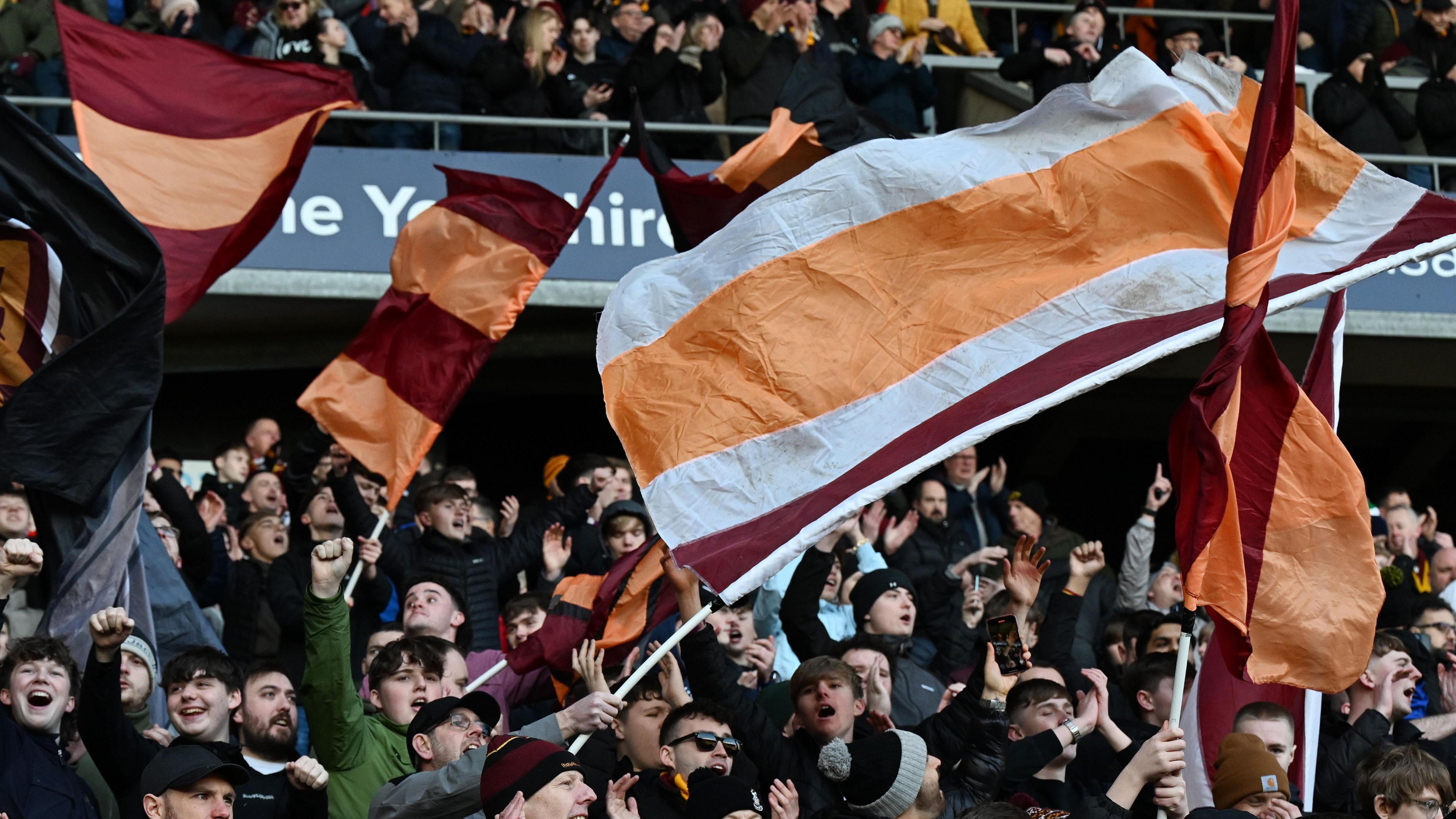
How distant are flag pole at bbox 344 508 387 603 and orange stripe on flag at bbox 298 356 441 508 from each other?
0.18m

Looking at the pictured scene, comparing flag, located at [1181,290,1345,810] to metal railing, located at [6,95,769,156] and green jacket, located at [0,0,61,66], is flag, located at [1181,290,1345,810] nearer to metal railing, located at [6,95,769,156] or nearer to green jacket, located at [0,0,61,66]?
metal railing, located at [6,95,769,156]

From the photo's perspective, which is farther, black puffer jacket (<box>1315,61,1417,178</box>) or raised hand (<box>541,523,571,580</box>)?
black puffer jacket (<box>1315,61,1417,178</box>)

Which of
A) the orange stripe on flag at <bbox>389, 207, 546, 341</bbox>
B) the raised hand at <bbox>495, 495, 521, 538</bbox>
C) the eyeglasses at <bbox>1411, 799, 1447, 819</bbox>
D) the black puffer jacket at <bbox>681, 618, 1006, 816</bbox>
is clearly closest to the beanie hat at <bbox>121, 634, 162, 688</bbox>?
the black puffer jacket at <bbox>681, 618, 1006, 816</bbox>

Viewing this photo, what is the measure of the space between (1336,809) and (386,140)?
313 inches

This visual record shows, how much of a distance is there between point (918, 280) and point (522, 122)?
23.0ft

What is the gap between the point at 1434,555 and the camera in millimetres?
11477

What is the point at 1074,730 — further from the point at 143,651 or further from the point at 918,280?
the point at 143,651

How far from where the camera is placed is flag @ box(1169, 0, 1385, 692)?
18.6 feet

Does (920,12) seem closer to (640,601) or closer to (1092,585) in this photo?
(1092,585)

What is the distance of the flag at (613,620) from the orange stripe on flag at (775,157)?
2.09 m

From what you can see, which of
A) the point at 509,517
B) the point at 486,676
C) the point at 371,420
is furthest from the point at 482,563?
the point at 486,676

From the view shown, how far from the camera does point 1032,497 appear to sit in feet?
36.9

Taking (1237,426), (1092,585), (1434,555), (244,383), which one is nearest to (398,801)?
(1237,426)

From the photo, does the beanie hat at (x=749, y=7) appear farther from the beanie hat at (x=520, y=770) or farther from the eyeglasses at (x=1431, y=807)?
the beanie hat at (x=520, y=770)
